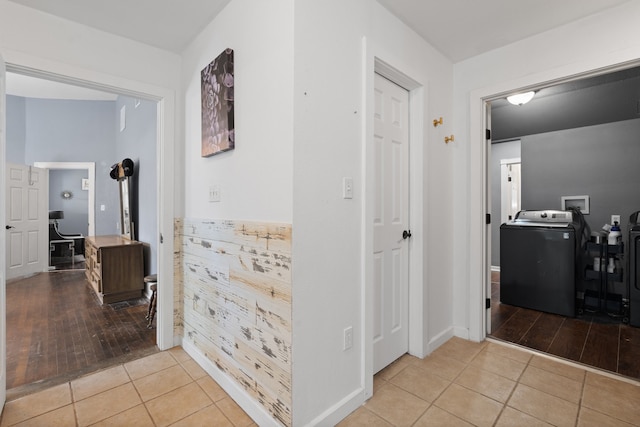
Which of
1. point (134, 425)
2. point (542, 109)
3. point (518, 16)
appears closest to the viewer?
point (134, 425)

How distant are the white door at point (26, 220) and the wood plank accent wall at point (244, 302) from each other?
4.73 metres

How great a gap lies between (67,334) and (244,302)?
7.26 feet

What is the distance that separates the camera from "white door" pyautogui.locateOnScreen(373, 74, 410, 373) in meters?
2.05

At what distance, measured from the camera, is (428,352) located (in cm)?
233

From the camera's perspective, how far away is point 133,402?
179 cm

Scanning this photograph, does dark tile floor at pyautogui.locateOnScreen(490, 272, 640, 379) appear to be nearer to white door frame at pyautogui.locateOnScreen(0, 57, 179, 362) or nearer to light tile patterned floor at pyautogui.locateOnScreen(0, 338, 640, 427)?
light tile patterned floor at pyautogui.locateOnScreen(0, 338, 640, 427)

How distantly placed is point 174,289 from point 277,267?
4.74ft

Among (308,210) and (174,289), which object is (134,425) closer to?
(174,289)

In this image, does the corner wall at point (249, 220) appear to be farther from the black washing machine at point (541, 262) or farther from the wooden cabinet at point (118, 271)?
the black washing machine at point (541, 262)

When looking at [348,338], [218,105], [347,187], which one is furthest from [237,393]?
[218,105]

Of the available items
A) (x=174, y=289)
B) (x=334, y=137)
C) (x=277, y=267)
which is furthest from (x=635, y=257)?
(x=174, y=289)

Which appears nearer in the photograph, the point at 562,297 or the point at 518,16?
the point at 518,16

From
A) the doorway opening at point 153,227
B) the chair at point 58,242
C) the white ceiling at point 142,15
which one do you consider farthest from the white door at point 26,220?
the white ceiling at point 142,15

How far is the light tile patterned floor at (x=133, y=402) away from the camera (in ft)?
5.38
